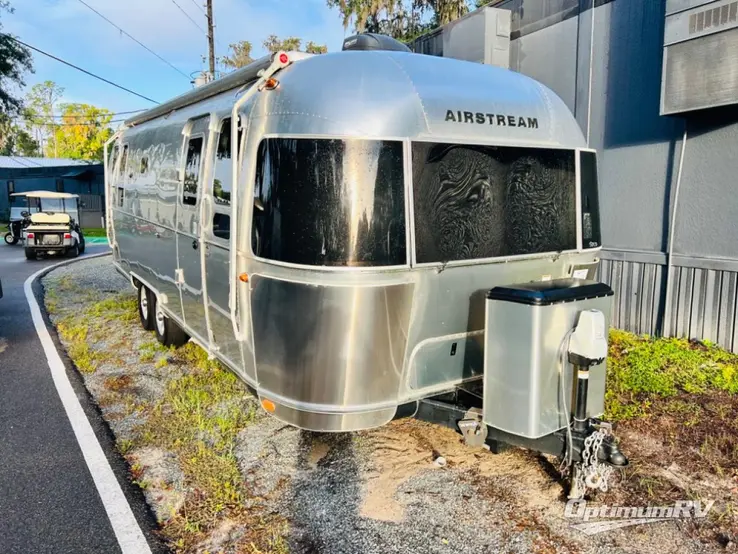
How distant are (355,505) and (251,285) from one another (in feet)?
5.04

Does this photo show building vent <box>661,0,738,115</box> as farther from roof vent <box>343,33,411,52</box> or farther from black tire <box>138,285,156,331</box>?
black tire <box>138,285,156,331</box>

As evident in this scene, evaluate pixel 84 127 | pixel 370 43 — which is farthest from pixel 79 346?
pixel 84 127

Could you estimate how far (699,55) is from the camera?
5.84m

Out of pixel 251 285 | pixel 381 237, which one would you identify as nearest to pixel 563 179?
pixel 381 237

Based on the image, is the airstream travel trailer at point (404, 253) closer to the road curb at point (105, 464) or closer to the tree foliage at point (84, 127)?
the road curb at point (105, 464)

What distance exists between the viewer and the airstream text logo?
387 centimetres

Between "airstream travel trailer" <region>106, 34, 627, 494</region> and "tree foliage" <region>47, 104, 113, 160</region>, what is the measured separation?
209 feet

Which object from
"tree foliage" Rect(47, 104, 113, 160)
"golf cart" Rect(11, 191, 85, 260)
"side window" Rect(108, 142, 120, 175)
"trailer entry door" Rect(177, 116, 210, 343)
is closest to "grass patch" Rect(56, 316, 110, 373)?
"trailer entry door" Rect(177, 116, 210, 343)

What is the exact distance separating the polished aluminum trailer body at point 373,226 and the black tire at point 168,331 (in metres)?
2.67

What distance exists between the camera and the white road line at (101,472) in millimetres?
3443

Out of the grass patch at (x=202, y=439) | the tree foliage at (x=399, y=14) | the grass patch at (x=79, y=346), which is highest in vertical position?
the tree foliage at (x=399, y=14)

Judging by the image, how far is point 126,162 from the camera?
27.8 feet

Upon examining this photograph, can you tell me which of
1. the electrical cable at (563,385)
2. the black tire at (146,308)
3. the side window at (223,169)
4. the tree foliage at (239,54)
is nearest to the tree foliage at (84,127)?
the tree foliage at (239,54)

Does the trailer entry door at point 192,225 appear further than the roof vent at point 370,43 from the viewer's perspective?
Yes
